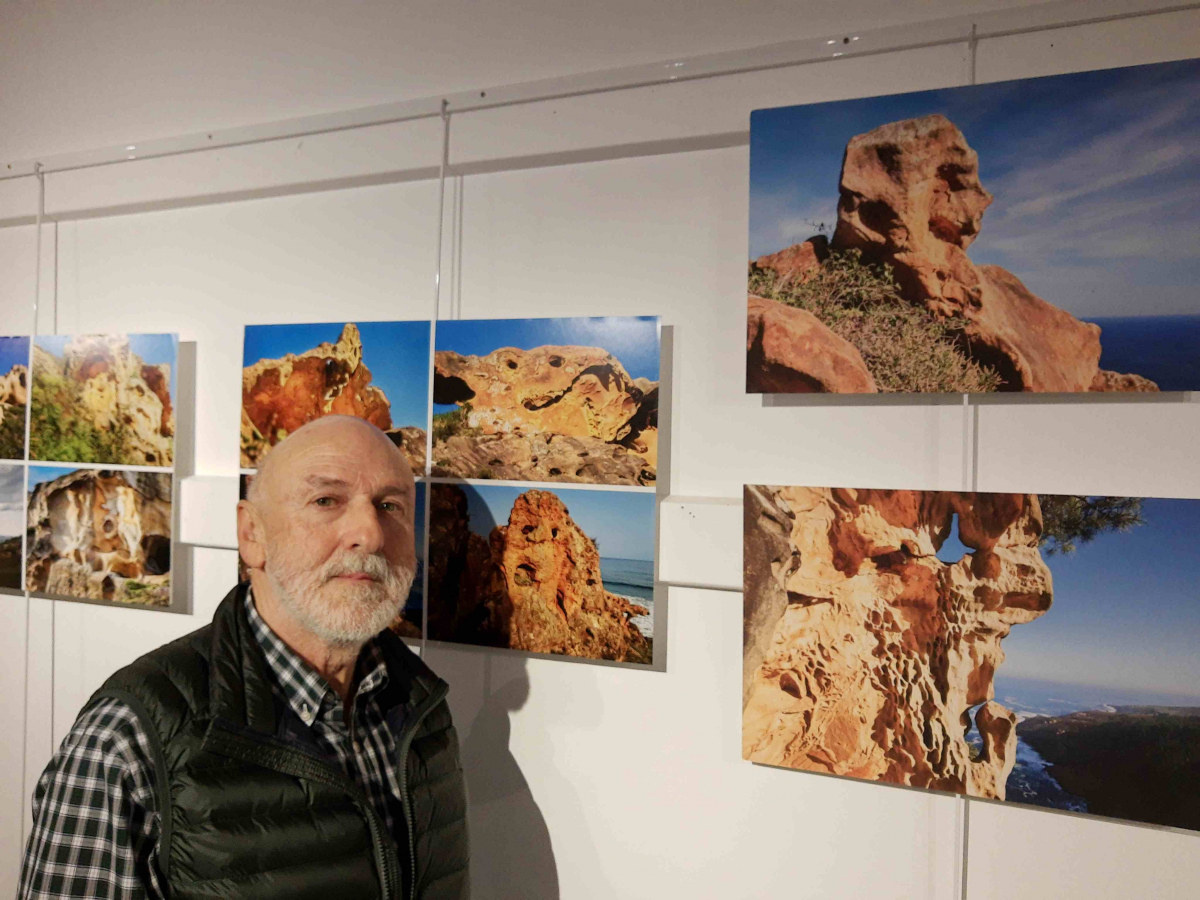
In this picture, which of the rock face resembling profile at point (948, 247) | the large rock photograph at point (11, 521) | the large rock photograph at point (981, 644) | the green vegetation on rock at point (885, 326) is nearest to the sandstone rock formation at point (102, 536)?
the large rock photograph at point (11, 521)

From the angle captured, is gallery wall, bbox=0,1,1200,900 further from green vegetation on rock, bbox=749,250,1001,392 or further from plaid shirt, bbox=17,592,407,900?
plaid shirt, bbox=17,592,407,900

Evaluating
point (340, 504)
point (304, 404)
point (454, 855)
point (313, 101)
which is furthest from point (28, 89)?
point (454, 855)

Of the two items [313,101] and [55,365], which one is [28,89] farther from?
[313,101]

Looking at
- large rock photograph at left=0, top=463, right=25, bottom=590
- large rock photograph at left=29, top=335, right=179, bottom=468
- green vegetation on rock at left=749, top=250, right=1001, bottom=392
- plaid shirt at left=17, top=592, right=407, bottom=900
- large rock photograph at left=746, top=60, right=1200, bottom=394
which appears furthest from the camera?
large rock photograph at left=0, top=463, right=25, bottom=590

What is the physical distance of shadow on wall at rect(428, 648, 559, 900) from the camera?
1.69m

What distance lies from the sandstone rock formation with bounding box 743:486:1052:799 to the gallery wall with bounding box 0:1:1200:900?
2.5 inches

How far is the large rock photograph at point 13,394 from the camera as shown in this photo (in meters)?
2.17

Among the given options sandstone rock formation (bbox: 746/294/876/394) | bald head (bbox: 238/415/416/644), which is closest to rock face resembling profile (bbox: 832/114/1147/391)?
sandstone rock formation (bbox: 746/294/876/394)

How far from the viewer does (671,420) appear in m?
1.60

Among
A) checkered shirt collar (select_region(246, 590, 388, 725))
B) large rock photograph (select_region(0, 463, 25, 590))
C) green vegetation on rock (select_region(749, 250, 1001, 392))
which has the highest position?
green vegetation on rock (select_region(749, 250, 1001, 392))

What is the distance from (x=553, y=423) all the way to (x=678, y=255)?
0.38 meters

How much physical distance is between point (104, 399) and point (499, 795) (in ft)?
4.27

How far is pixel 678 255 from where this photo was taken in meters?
1.59

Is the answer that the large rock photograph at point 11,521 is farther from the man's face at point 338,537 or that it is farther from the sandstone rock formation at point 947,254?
the sandstone rock formation at point 947,254
